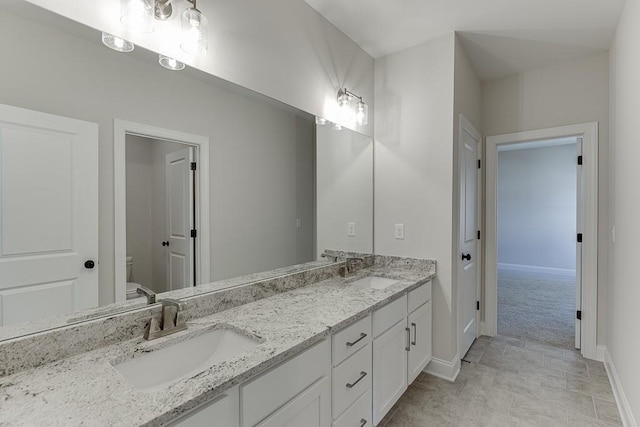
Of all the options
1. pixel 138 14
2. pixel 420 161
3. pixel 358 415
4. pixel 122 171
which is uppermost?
pixel 138 14

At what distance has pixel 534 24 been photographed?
2258mm

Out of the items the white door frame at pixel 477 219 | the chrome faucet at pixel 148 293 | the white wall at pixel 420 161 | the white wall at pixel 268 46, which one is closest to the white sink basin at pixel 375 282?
the white wall at pixel 420 161

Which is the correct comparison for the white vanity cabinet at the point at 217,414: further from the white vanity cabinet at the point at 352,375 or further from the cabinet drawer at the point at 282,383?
the white vanity cabinet at the point at 352,375

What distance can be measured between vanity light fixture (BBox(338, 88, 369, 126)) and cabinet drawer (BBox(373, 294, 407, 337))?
1.37 m

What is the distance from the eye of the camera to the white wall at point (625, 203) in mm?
1700

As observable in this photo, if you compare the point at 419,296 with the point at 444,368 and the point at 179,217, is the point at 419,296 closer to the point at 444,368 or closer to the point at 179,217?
the point at 444,368

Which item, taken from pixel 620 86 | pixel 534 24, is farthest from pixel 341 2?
pixel 620 86

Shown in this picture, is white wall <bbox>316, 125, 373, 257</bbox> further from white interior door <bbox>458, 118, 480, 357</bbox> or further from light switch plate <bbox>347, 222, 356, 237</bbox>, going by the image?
white interior door <bbox>458, 118, 480, 357</bbox>

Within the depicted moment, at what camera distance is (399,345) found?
195 cm

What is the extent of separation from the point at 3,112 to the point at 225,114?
823 millimetres

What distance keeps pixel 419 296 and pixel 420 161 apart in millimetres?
1043

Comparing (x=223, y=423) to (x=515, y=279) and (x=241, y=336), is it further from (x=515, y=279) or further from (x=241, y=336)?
(x=515, y=279)

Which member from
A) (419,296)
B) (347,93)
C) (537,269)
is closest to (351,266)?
(419,296)

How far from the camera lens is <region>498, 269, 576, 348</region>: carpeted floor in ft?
10.6
